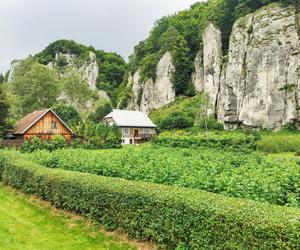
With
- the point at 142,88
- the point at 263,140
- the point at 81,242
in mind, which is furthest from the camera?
the point at 142,88

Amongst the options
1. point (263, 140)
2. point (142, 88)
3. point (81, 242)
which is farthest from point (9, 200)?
point (142, 88)

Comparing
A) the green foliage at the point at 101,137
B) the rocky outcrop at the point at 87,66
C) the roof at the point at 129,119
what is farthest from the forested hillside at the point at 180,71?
the roof at the point at 129,119

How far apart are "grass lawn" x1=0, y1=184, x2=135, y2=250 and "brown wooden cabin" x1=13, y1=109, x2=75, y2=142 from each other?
28246 millimetres

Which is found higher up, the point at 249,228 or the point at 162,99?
the point at 162,99

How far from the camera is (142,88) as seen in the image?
79.1 metres

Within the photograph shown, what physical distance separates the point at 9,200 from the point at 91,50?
108419 mm

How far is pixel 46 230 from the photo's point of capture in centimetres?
1102

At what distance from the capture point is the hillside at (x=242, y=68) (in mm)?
45188

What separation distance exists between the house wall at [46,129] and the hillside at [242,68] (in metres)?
24.9

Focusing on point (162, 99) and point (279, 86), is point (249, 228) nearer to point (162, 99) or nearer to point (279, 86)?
point (279, 86)

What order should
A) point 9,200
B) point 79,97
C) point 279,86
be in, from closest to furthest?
Result: point 9,200, point 279,86, point 79,97

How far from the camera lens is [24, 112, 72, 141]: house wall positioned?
41656mm

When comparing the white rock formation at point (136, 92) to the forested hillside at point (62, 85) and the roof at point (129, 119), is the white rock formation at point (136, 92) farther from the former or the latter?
the roof at point (129, 119)

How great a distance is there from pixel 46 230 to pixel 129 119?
4849 cm
